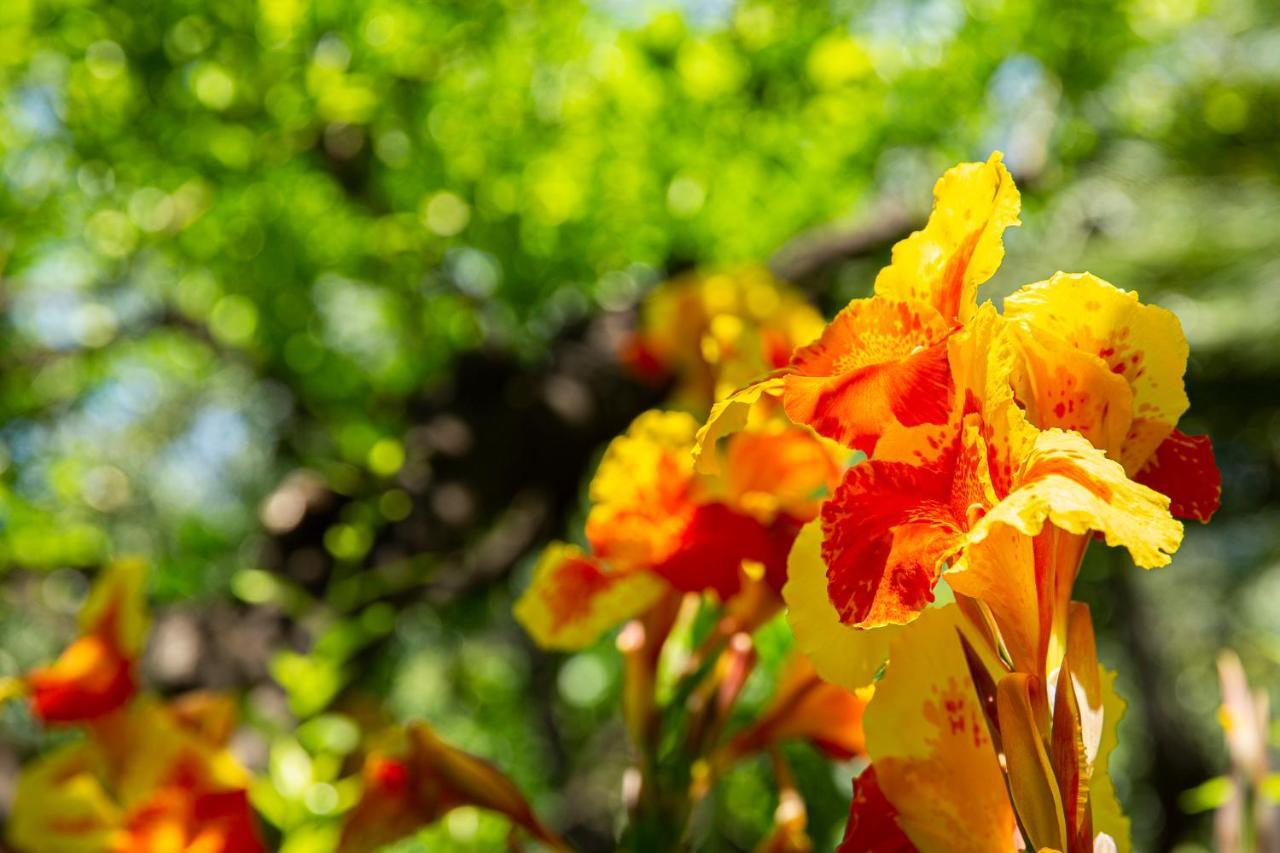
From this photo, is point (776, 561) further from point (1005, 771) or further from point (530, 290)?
point (530, 290)

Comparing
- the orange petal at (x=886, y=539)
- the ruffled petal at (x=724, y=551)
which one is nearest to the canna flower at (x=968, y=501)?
the orange petal at (x=886, y=539)

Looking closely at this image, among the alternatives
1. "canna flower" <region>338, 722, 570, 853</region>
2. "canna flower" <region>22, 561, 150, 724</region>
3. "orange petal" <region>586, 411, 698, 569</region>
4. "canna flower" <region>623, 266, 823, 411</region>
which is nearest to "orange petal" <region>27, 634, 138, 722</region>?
"canna flower" <region>22, 561, 150, 724</region>

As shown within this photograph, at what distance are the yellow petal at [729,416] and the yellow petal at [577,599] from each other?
0.21 metres

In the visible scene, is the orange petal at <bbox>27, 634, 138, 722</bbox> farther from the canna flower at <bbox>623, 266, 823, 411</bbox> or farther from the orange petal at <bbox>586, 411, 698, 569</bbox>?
the canna flower at <bbox>623, 266, 823, 411</bbox>

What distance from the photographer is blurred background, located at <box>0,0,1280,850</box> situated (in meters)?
1.70

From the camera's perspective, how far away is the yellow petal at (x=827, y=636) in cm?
38

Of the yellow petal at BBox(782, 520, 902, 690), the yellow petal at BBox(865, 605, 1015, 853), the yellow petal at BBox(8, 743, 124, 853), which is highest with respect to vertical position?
the yellow petal at BBox(782, 520, 902, 690)

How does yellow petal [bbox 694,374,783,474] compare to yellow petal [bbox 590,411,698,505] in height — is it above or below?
above

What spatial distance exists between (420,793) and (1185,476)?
15.7 inches

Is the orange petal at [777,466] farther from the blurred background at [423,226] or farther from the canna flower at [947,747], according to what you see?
the blurred background at [423,226]

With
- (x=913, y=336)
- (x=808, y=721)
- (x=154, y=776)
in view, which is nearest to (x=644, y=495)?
(x=808, y=721)

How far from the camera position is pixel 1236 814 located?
59 centimetres

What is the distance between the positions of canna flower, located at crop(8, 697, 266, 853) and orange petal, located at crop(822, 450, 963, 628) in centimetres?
50

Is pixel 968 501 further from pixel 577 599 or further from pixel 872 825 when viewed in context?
pixel 577 599
